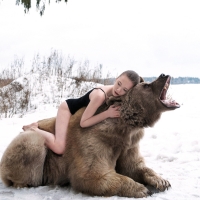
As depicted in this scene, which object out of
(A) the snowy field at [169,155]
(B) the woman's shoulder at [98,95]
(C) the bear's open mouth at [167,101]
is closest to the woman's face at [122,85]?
(B) the woman's shoulder at [98,95]

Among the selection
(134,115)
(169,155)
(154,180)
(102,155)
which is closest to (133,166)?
(154,180)

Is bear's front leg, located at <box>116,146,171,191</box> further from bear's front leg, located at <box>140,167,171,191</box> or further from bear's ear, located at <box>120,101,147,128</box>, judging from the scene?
bear's ear, located at <box>120,101,147,128</box>

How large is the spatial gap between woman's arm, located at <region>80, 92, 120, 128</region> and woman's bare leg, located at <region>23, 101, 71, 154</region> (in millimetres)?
258

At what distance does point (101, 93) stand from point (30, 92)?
8.36m

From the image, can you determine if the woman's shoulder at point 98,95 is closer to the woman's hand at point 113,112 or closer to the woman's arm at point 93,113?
the woman's arm at point 93,113

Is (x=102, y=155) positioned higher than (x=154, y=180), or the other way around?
(x=102, y=155)

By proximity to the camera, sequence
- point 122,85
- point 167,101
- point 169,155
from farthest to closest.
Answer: point 169,155, point 122,85, point 167,101

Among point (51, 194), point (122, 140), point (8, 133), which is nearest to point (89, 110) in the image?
point (122, 140)

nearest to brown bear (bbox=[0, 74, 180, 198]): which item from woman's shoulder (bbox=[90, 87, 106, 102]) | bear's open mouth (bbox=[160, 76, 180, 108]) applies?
bear's open mouth (bbox=[160, 76, 180, 108])

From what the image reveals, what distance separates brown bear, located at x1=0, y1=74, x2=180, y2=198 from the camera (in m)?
3.20

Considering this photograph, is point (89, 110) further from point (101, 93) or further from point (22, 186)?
point (22, 186)

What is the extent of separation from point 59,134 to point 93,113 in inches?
18.2

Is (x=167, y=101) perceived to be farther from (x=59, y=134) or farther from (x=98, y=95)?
(x=59, y=134)

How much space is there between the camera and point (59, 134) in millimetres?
3553
